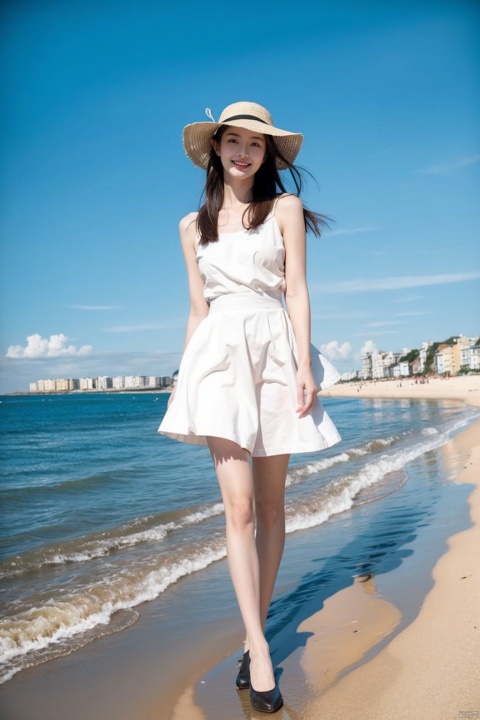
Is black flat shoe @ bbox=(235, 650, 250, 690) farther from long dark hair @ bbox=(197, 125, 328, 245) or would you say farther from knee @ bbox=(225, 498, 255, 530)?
long dark hair @ bbox=(197, 125, 328, 245)

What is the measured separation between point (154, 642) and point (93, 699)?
0.69 metres

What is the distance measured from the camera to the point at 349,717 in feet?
7.17

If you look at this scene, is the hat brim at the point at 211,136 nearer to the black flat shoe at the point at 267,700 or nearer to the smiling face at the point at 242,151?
the smiling face at the point at 242,151

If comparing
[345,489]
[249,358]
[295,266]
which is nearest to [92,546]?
[345,489]

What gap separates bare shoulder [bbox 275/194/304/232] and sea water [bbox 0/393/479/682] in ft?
8.33

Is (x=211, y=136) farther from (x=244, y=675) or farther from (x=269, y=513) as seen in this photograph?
(x=244, y=675)

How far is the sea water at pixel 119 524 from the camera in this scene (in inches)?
154

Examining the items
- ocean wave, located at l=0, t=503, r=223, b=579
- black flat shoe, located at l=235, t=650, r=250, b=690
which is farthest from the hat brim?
ocean wave, located at l=0, t=503, r=223, b=579

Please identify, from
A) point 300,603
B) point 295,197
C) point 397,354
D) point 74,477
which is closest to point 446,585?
point 300,603

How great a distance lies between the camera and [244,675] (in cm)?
262

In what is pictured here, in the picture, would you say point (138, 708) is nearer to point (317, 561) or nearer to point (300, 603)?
point (300, 603)

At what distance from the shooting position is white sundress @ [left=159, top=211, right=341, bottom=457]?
2.52 metres

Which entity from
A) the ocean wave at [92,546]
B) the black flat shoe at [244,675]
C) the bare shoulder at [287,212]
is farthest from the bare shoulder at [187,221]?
the ocean wave at [92,546]

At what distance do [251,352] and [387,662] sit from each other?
1397 millimetres
